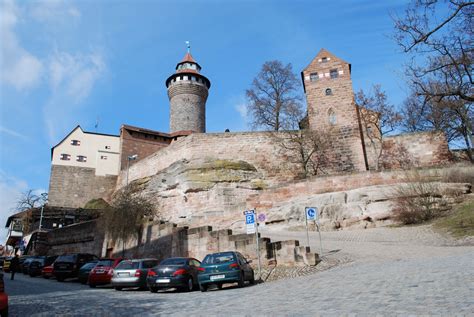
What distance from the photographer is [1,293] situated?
20.7 ft

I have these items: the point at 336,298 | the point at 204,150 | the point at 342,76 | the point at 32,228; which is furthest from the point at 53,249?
the point at 336,298

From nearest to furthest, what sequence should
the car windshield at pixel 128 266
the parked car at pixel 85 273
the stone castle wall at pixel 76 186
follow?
1. the car windshield at pixel 128 266
2. the parked car at pixel 85 273
3. the stone castle wall at pixel 76 186

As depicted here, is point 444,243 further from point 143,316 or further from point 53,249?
point 53,249

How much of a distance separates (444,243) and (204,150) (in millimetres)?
20751

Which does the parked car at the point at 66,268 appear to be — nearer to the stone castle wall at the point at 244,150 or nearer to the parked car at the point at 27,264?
the parked car at the point at 27,264

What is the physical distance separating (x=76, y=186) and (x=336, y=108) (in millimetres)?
30937

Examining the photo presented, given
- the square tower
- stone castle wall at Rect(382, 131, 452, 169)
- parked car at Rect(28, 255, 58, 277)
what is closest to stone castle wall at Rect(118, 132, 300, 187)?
the square tower

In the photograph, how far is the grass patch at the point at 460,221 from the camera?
16.2 meters

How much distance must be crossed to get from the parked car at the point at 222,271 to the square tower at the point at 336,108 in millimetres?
20630

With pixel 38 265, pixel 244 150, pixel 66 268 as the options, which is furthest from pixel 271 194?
pixel 38 265

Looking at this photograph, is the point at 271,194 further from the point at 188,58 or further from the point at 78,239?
the point at 188,58

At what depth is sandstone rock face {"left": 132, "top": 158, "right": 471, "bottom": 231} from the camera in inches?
829

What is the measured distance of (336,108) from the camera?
32656 mm

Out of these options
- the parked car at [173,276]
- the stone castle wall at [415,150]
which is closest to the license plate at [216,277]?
the parked car at [173,276]
